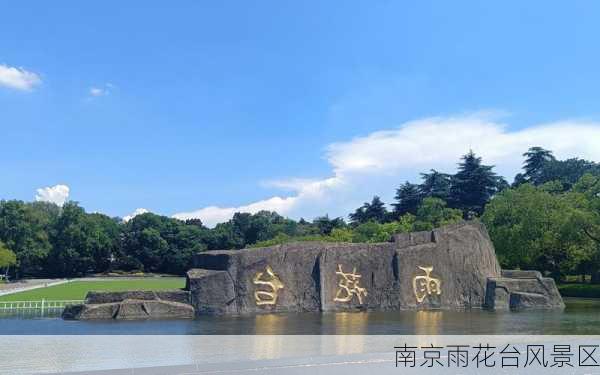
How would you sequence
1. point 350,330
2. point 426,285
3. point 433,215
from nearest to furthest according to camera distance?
point 350,330 < point 426,285 < point 433,215

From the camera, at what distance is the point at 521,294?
56.4 feet

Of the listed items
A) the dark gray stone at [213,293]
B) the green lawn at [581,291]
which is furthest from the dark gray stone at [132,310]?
the green lawn at [581,291]

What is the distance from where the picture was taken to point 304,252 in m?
16.7

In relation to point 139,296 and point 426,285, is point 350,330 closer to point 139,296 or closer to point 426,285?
point 426,285

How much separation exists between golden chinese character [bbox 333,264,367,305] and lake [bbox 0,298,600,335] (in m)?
0.90

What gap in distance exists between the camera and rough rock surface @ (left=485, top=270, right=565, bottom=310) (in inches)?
674

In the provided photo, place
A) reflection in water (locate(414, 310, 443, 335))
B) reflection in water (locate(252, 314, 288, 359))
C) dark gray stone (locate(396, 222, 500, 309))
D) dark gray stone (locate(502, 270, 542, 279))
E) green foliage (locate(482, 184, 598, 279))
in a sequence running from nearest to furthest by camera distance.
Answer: reflection in water (locate(252, 314, 288, 359)) < reflection in water (locate(414, 310, 443, 335)) < dark gray stone (locate(396, 222, 500, 309)) < dark gray stone (locate(502, 270, 542, 279)) < green foliage (locate(482, 184, 598, 279))

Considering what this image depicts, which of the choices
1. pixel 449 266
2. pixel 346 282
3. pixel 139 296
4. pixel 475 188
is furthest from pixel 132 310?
pixel 475 188

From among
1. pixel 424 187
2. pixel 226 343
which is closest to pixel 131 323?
pixel 226 343

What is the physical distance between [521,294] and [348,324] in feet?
22.6

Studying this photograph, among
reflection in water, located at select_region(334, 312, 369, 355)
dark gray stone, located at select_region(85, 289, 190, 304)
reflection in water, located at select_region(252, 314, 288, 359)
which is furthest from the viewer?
dark gray stone, located at select_region(85, 289, 190, 304)

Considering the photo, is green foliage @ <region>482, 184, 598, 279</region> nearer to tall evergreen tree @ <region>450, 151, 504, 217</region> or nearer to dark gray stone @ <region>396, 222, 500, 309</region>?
dark gray stone @ <region>396, 222, 500, 309</region>

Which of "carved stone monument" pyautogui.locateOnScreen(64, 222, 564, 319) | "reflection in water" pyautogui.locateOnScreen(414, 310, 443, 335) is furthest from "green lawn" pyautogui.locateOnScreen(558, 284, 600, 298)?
"reflection in water" pyautogui.locateOnScreen(414, 310, 443, 335)

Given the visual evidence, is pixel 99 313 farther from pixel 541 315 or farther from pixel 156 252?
pixel 156 252
